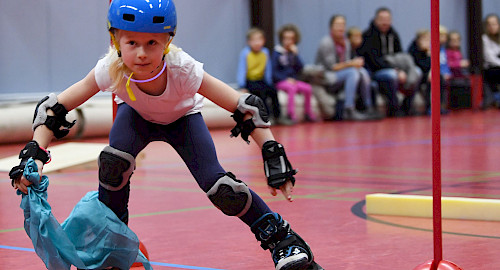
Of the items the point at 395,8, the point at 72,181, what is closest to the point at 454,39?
the point at 395,8

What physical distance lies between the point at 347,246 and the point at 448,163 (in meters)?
2.97

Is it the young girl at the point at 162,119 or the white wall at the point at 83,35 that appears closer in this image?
the young girl at the point at 162,119

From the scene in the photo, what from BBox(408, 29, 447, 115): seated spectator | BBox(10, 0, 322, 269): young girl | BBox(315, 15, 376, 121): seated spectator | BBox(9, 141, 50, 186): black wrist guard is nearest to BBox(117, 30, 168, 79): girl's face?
BBox(10, 0, 322, 269): young girl

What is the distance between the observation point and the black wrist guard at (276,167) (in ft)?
8.48

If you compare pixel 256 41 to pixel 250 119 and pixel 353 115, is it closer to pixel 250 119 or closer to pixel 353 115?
pixel 353 115

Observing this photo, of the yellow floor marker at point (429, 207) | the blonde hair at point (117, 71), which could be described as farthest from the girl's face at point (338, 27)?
the blonde hair at point (117, 71)

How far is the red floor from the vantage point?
304 cm

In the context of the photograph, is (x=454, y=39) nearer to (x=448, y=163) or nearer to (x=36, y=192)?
(x=448, y=163)

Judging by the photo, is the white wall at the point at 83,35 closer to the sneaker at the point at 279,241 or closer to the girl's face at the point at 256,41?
the girl's face at the point at 256,41

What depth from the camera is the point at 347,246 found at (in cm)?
319

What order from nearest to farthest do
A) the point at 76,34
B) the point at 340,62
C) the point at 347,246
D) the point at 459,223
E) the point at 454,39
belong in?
the point at 347,246, the point at 459,223, the point at 76,34, the point at 340,62, the point at 454,39

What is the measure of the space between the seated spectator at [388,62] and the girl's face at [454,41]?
141cm

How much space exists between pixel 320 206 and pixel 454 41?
10.3 meters

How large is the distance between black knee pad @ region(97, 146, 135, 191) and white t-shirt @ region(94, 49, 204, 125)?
17 centimetres
